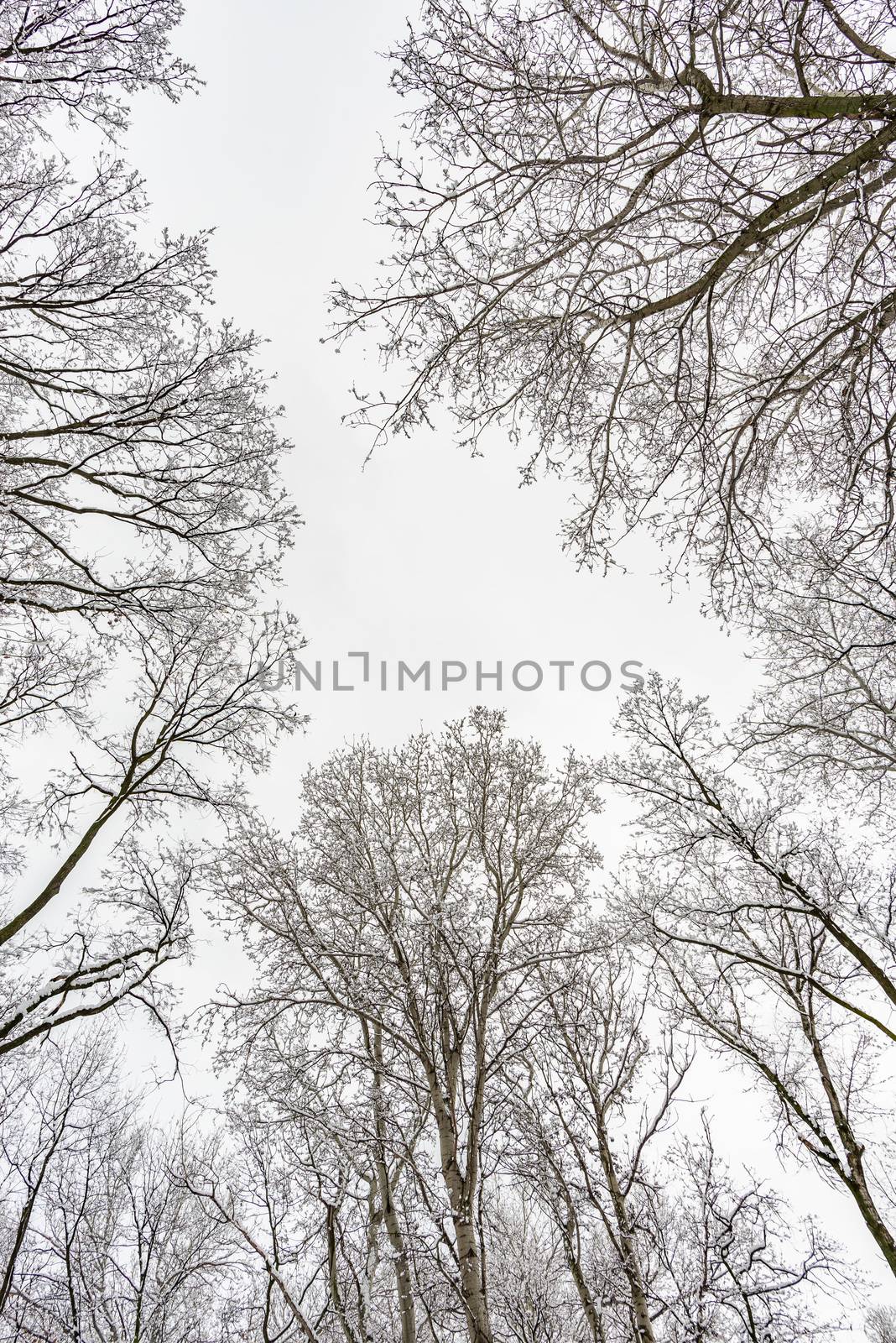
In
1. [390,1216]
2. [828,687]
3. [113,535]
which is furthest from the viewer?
[828,687]

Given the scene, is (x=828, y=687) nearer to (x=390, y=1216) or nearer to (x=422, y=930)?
(x=422, y=930)

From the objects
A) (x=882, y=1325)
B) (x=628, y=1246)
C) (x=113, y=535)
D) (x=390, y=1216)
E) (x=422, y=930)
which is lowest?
(x=882, y=1325)

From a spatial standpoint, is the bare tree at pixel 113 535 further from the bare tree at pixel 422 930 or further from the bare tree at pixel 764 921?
the bare tree at pixel 764 921

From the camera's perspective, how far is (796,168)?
383cm

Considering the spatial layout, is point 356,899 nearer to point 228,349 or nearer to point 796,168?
point 228,349

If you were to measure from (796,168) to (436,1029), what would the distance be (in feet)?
23.7

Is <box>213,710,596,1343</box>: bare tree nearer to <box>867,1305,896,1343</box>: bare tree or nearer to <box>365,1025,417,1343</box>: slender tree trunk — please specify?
<box>365,1025,417,1343</box>: slender tree trunk

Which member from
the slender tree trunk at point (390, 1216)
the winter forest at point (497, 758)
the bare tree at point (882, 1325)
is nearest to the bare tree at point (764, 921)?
the winter forest at point (497, 758)

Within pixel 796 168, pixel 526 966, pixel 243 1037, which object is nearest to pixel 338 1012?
pixel 243 1037

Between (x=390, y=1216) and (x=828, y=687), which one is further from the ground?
(x=828, y=687)

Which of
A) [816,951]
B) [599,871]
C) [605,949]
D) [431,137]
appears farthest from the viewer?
[599,871]

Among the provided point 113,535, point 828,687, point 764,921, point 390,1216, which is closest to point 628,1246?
point 390,1216

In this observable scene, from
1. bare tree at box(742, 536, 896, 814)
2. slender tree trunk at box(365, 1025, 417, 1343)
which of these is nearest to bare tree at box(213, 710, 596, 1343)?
slender tree trunk at box(365, 1025, 417, 1343)

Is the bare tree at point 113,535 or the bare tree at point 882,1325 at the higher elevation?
the bare tree at point 113,535
